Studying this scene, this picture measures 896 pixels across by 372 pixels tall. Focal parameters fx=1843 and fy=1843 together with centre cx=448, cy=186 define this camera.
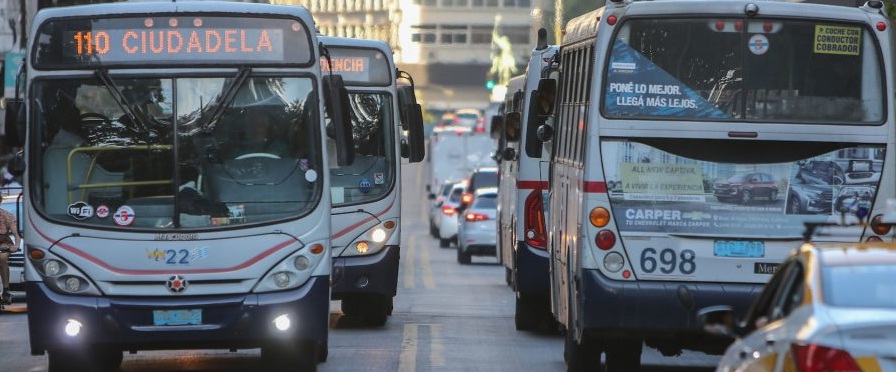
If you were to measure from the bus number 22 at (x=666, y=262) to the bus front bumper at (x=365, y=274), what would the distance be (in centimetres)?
609

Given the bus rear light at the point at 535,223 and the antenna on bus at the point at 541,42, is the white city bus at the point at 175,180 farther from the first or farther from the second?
the antenna on bus at the point at 541,42

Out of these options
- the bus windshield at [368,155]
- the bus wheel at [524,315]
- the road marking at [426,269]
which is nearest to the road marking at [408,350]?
the bus wheel at [524,315]

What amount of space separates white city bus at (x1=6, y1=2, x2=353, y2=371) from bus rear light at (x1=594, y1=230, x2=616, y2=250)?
1927mm

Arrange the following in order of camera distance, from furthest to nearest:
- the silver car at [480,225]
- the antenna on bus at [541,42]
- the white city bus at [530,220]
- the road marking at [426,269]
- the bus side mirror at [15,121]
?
the silver car at [480,225] < the road marking at [426,269] < the antenna on bus at [541,42] < the white city bus at [530,220] < the bus side mirror at [15,121]

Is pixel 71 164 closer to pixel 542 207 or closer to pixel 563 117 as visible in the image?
pixel 563 117

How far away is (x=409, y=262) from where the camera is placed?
125 ft

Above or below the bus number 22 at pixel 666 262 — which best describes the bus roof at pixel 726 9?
above

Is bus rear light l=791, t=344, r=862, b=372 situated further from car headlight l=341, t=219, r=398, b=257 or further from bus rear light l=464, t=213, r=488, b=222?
bus rear light l=464, t=213, r=488, b=222

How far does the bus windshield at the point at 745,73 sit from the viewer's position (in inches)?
495

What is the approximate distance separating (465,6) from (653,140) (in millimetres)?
143729

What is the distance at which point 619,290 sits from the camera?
12406mm

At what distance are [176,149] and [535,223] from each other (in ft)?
19.9

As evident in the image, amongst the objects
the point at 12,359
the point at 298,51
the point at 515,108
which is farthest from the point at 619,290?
the point at 515,108

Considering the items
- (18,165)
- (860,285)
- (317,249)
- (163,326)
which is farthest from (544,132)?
(860,285)
